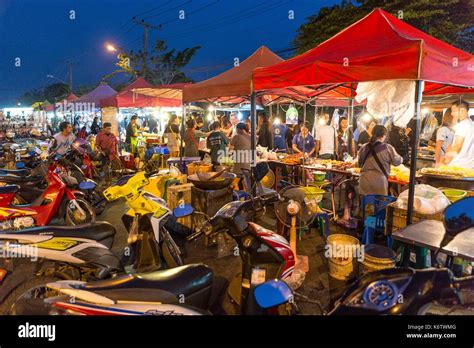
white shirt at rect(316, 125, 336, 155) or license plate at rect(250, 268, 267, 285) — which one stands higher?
white shirt at rect(316, 125, 336, 155)

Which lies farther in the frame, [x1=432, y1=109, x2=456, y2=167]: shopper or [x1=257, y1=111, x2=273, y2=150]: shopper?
[x1=257, y1=111, x2=273, y2=150]: shopper

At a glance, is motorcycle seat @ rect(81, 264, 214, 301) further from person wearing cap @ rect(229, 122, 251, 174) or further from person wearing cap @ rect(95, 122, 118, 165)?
person wearing cap @ rect(95, 122, 118, 165)

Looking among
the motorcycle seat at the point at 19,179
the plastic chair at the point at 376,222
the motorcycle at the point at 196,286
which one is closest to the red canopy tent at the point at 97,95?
the motorcycle seat at the point at 19,179

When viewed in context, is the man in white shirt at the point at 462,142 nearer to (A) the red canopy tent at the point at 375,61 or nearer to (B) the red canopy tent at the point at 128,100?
(A) the red canopy tent at the point at 375,61

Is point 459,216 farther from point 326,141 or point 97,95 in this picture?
point 97,95

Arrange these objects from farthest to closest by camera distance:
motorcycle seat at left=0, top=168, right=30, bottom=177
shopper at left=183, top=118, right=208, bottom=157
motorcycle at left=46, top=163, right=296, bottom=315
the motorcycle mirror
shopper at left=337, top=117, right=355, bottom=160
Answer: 1. shopper at left=337, top=117, right=355, bottom=160
2. shopper at left=183, top=118, right=208, bottom=157
3. motorcycle seat at left=0, top=168, right=30, bottom=177
4. motorcycle at left=46, top=163, right=296, bottom=315
5. the motorcycle mirror

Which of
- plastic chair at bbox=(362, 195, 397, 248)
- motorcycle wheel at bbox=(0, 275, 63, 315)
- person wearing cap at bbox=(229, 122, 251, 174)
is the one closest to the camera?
motorcycle wheel at bbox=(0, 275, 63, 315)

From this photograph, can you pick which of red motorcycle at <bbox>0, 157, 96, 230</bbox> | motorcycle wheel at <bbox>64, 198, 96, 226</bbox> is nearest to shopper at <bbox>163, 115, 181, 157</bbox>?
red motorcycle at <bbox>0, 157, 96, 230</bbox>

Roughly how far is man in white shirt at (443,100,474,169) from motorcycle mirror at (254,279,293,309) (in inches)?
218

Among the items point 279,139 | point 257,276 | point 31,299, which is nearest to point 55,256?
point 31,299

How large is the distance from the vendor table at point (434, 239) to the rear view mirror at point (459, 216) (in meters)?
0.50

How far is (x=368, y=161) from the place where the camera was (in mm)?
5117

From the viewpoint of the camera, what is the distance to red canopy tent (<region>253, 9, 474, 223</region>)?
→ 3.67 m

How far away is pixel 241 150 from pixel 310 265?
3249mm
